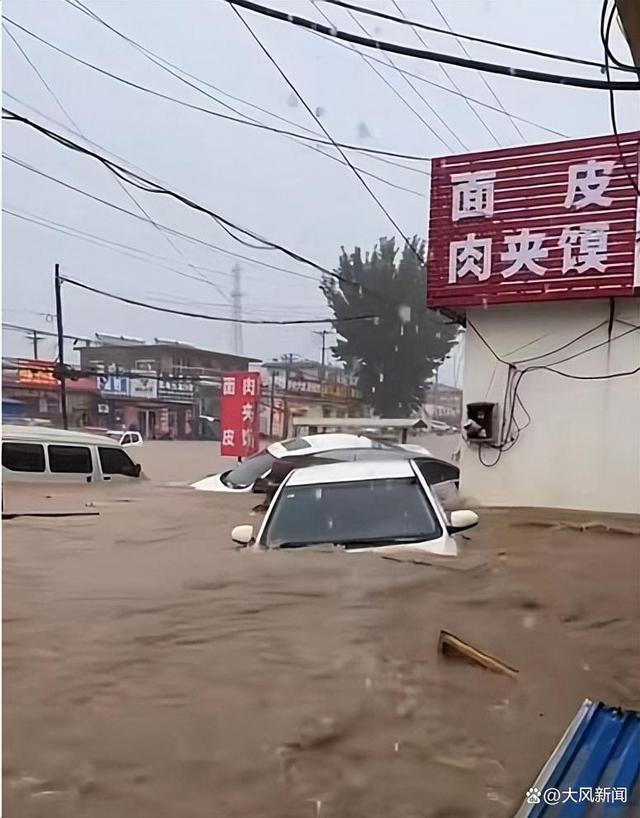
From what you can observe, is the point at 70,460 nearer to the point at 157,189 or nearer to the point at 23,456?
the point at 23,456

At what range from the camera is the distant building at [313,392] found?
2.28 meters

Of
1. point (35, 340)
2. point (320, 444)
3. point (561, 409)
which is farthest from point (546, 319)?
point (35, 340)

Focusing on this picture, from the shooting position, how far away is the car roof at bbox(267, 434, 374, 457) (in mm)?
2432

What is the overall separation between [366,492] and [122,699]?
114 centimetres

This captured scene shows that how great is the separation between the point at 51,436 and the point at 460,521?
131cm

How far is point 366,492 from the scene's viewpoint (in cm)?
242

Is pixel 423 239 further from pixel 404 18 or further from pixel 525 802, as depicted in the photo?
pixel 525 802

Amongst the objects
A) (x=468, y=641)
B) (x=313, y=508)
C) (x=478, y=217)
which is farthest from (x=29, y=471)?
(x=478, y=217)

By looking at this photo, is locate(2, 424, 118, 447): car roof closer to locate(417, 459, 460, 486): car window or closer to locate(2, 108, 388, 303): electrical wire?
locate(2, 108, 388, 303): electrical wire

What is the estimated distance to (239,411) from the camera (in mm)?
2242

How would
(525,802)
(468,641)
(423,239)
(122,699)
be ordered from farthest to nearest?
(423,239) → (468,641) → (122,699) → (525,802)

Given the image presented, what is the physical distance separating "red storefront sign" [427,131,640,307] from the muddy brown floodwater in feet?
3.14

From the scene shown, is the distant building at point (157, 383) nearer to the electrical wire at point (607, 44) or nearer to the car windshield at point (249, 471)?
the car windshield at point (249, 471)

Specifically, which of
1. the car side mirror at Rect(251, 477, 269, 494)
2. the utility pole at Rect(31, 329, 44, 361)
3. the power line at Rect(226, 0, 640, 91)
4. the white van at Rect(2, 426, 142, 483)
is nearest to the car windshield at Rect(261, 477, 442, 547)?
the car side mirror at Rect(251, 477, 269, 494)
